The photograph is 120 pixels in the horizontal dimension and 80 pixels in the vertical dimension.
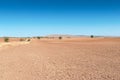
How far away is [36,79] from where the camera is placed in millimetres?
11641

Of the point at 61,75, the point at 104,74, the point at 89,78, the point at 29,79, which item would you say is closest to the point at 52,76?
the point at 61,75

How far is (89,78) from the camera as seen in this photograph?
11703 millimetres

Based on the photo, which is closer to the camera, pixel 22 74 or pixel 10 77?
pixel 10 77

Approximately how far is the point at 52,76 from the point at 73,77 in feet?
4.21

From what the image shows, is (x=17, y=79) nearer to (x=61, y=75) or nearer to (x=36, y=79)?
(x=36, y=79)

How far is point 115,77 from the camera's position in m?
11.7

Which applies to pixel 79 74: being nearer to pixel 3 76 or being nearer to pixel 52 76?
pixel 52 76

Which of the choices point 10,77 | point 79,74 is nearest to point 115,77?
point 79,74

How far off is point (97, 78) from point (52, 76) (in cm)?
266

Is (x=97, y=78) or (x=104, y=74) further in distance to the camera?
(x=104, y=74)

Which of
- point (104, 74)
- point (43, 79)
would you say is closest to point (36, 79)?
point (43, 79)

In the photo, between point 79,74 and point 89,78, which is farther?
point 79,74

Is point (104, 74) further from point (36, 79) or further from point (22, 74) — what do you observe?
point (22, 74)

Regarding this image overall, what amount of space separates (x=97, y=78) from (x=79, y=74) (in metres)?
1.56
